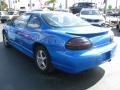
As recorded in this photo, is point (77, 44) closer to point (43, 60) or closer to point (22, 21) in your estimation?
point (43, 60)

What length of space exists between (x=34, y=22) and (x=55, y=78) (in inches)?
64.5

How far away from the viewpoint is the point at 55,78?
4840mm

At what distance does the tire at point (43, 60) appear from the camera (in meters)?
4.93

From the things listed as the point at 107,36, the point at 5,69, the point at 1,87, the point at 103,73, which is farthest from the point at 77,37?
the point at 5,69

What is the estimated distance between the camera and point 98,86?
4.38m

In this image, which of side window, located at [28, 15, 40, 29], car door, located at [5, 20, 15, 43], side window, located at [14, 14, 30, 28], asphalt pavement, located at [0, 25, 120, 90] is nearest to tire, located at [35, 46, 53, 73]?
asphalt pavement, located at [0, 25, 120, 90]

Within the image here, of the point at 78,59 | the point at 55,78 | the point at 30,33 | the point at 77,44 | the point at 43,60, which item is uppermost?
the point at 30,33

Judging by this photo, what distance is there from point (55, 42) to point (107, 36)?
48.3 inches

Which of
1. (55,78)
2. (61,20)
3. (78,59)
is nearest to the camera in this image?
(78,59)

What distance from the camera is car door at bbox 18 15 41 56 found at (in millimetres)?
5345

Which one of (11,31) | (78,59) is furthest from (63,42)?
(11,31)

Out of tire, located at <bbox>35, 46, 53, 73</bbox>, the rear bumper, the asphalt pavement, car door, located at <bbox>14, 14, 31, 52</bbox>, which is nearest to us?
the rear bumper

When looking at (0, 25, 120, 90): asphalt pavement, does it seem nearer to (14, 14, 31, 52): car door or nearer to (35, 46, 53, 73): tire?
(35, 46, 53, 73): tire

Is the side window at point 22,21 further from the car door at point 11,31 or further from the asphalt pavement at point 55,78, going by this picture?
the asphalt pavement at point 55,78
